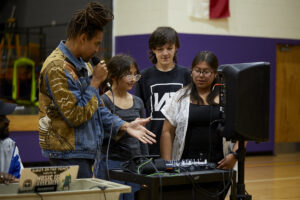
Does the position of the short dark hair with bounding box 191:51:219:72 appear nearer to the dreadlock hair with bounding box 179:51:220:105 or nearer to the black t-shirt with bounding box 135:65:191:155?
the dreadlock hair with bounding box 179:51:220:105

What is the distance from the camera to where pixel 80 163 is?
2.79 metres

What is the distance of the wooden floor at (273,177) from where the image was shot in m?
5.87

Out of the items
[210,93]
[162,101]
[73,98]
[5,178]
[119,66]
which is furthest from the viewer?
[162,101]

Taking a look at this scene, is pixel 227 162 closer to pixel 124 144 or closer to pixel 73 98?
pixel 124 144

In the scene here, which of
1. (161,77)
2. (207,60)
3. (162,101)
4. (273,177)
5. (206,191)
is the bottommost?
(273,177)

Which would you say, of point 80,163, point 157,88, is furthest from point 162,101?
point 80,163

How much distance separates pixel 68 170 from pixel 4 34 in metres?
8.28

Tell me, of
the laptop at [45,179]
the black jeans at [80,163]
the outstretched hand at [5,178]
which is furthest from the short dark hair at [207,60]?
the outstretched hand at [5,178]

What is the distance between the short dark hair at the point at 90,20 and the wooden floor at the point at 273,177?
11.2ft

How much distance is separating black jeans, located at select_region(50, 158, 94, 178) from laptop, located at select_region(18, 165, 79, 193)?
0.91 feet

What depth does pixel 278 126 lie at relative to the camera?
985 cm

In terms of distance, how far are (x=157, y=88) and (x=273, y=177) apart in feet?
11.5

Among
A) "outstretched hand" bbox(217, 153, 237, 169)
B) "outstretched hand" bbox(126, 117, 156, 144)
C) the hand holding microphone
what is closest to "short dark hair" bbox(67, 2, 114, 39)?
the hand holding microphone

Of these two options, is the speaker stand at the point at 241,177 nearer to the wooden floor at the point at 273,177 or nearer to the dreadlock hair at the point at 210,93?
the dreadlock hair at the point at 210,93
